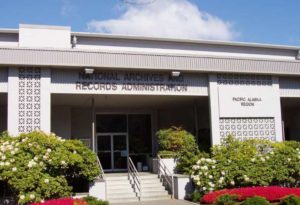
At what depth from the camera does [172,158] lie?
1978 centimetres

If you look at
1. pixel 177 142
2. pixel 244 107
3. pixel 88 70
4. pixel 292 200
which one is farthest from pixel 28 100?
pixel 292 200

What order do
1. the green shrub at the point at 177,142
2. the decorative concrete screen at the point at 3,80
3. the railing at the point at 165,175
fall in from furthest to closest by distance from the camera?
the green shrub at the point at 177,142
the railing at the point at 165,175
the decorative concrete screen at the point at 3,80

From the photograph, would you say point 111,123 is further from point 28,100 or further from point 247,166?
point 247,166

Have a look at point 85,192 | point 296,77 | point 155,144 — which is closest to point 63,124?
point 155,144

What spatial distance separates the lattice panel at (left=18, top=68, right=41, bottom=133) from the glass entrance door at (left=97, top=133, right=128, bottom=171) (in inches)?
339

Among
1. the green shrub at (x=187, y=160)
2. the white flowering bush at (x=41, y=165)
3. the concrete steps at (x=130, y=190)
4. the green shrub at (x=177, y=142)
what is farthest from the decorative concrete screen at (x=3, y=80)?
the green shrub at (x=187, y=160)

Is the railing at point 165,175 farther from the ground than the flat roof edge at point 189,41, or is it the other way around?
the flat roof edge at point 189,41

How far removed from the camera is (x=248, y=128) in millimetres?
19781

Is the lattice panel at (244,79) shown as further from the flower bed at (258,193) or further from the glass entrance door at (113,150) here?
the glass entrance door at (113,150)

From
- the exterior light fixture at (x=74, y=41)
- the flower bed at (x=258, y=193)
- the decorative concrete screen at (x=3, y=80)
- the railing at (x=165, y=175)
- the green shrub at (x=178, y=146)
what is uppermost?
the exterior light fixture at (x=74, y=41)

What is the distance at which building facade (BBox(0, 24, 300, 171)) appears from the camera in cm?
1688

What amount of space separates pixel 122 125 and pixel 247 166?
10229 millimetres

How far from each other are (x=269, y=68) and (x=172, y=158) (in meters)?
6.41

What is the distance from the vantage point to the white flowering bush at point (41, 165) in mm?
14188
